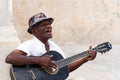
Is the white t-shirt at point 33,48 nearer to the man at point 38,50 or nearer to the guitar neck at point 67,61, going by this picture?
the man at point 38,50

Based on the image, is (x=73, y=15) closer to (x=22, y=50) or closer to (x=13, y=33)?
(x=13, y=33)

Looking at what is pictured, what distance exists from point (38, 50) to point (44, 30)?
0.18 metres

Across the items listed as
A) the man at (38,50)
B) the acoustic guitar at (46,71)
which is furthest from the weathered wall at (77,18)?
the acoustic guitar at (46,71)

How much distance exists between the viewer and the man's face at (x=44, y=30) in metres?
3.60

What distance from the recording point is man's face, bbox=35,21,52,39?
3604 mm

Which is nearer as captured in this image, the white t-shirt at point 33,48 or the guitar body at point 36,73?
the guitar body at point 36,73

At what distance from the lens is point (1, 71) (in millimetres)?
4125

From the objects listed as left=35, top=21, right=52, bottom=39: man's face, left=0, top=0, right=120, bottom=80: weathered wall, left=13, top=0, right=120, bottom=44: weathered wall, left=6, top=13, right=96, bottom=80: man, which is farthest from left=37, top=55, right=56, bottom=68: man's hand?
left=13, top=0, right=120, bottom=44: weathered wall

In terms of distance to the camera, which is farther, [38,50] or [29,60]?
[38,50]

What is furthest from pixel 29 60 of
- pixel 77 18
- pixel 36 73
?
pixel 77 18

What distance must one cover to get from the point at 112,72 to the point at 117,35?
1.61m

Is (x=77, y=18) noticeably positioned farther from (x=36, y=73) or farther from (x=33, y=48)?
(x=36, y=73)

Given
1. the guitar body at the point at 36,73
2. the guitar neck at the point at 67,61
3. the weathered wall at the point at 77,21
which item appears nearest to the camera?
the guitar body at the point at 36,73

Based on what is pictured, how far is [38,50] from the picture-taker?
3570 millimetres
